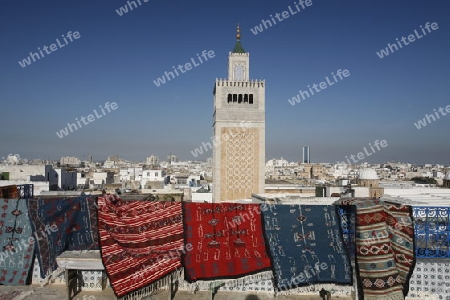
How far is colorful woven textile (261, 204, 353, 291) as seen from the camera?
470 centimetres

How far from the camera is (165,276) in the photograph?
4.60m

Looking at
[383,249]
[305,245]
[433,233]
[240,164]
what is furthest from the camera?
[240,164]

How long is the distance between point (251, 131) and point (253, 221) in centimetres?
1267

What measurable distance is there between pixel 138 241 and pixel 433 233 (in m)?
3.90

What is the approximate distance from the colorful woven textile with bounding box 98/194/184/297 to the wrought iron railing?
10.5 ft

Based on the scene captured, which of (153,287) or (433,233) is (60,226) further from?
(433,233)

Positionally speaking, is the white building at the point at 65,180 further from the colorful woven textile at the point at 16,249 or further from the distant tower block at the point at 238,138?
the colorful woven textile at the point at 16,249

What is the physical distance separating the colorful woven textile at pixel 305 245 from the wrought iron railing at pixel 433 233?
3.68 feet

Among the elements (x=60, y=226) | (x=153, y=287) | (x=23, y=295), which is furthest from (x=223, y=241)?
(x=23, y=295)

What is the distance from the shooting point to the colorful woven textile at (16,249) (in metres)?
5.07

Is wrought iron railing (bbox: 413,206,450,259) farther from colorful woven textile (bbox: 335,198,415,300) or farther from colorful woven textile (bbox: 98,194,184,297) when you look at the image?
colorful woven textile (bbox: 98,194,184,297)

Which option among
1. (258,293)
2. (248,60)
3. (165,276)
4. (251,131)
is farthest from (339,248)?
(248,60)

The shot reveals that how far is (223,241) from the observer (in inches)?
194

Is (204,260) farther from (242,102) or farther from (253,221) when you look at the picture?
(242,102)
